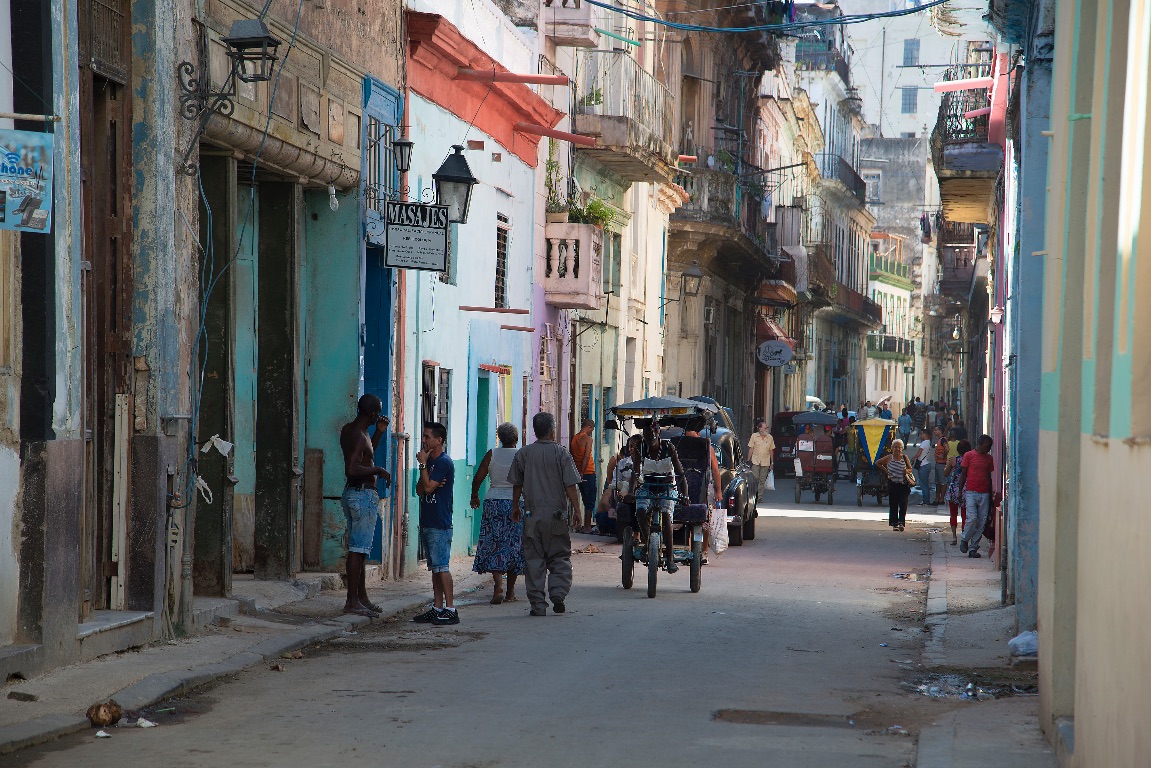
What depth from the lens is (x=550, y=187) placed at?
24.9 meters

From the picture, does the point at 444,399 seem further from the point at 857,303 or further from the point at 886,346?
the point at 886,346

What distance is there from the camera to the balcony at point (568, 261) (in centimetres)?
2441

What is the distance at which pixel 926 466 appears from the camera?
34.3 meters

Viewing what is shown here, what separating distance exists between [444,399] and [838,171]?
151 ft

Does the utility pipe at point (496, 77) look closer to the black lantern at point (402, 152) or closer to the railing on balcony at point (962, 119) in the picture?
the black lantern at point (402, 152)

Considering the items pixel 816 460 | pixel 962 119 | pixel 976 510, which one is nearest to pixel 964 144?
pixel 962 119

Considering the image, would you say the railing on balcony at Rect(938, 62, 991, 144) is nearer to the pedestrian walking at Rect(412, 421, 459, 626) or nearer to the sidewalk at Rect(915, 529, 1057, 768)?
the sidewalk at Rect(915, 529, 1057, 768)

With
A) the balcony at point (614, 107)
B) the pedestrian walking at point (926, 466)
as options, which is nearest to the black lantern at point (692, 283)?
the pedestrian walking at point (926, 466)

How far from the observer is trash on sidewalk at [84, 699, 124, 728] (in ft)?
27.3

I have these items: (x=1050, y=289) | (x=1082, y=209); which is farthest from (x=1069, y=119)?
(x=1050, y=289)

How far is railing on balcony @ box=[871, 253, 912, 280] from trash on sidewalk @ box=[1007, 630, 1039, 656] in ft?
229

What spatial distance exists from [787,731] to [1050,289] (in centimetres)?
279

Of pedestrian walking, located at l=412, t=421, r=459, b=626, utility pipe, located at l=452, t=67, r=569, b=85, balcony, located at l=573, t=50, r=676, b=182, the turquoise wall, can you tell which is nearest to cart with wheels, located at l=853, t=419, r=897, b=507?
balcony, located at l=573, t=50, r=676, b=182

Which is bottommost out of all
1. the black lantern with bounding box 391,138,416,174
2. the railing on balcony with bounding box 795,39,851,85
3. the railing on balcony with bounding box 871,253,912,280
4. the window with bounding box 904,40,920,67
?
the black lantern with bounding box 391,138,416,174
